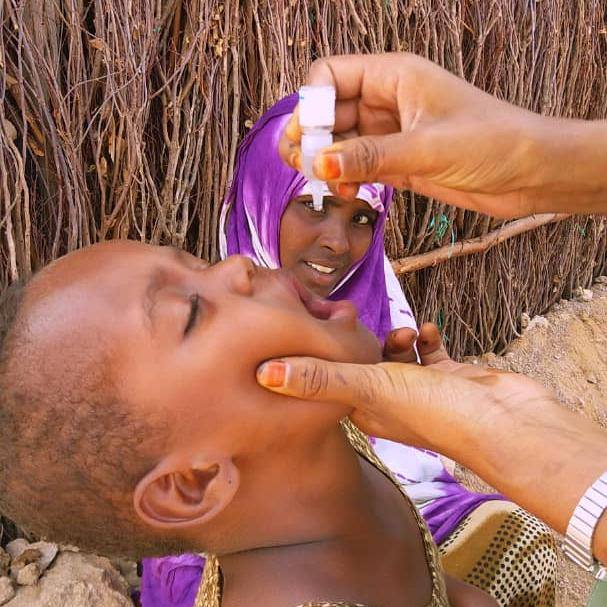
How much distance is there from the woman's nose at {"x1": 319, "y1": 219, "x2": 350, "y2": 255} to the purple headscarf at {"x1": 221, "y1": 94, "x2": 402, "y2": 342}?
0.41 ft

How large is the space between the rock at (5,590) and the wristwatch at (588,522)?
5.42ft

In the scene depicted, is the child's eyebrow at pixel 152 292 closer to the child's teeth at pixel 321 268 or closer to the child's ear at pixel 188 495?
the child's ear at pixel 188 495

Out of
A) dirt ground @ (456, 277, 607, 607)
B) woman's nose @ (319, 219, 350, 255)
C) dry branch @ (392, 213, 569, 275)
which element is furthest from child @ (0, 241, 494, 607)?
dirt ground @ (456, 277, 607, 607)

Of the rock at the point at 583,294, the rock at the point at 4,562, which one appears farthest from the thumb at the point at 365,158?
the rock at the point at 583,294

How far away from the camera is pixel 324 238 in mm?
2293

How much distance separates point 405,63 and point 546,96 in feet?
11.2

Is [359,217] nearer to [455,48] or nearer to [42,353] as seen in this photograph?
[42,353]

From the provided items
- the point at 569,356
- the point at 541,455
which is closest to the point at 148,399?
the point at 541,455

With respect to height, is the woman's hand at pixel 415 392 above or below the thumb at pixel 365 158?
below

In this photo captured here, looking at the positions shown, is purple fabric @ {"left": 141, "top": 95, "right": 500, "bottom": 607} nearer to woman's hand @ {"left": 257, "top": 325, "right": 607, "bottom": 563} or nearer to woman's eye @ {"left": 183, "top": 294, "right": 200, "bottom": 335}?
woman's hand @ {"left": 257, "top": 325, "right": 607, "bottom": 563}

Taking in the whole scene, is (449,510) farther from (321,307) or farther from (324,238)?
(321,307)

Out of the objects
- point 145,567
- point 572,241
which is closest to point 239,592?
point 145,567

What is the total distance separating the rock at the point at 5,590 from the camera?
2035mm

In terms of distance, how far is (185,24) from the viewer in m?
2.54
